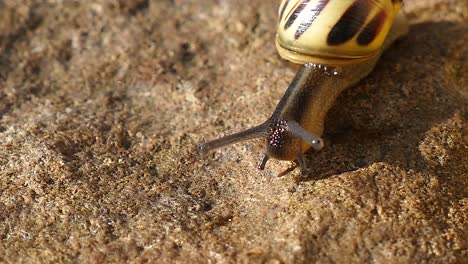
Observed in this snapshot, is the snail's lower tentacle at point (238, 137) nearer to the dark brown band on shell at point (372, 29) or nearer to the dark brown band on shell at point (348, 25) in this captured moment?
the dark brown band on shell at point (348, 25)

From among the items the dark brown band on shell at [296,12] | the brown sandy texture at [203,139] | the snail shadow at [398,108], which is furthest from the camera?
the dark brown band on shell at [296,12]

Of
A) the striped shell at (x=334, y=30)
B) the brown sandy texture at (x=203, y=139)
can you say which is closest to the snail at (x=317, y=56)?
the striped shell at (x=334, y=30)

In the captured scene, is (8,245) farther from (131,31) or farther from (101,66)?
(131,31)

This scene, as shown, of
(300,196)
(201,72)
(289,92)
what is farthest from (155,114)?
(300,196)

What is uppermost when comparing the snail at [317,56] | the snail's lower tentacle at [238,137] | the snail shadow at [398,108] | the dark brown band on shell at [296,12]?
the dark brown band on shell at [296,12]

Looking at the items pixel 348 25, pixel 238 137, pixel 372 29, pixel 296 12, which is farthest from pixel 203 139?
pixel 372 29

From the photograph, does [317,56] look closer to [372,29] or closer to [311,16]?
[311,16]
